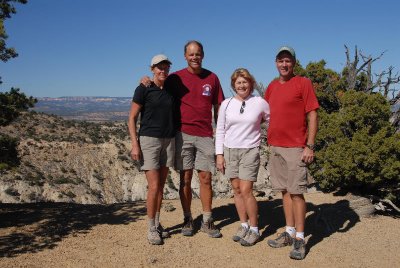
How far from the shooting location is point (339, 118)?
9.04 metres

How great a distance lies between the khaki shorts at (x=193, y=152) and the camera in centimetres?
525

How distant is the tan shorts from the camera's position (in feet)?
15.8

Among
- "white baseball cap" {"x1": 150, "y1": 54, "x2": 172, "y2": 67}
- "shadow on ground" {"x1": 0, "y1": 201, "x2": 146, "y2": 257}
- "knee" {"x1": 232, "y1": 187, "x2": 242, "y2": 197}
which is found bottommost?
"shadow on ground" {"x1": 0, "y1": 201, "x2": 146, "y2": 257}

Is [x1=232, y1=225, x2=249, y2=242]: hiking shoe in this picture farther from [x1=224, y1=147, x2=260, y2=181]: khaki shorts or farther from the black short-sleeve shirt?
the black short-sleeve shirt

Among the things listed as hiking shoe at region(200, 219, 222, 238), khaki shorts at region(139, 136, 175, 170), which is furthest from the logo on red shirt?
hiking shoe at region(200, 219, 222, 238)

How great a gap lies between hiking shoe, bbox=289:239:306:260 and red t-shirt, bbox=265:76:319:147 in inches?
50.3

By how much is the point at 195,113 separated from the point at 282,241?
2.14m

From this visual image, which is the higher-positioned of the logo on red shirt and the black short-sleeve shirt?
the logo on red shirt

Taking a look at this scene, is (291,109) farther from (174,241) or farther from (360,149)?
(360,149)

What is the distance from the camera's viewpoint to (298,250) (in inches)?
195

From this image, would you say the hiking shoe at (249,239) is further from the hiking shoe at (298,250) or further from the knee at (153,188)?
the knee at (153,188)

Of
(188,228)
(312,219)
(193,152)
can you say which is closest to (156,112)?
(193,152)

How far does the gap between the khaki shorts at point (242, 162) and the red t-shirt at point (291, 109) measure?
342mm

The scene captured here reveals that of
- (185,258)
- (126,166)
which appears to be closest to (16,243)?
(185,258)
